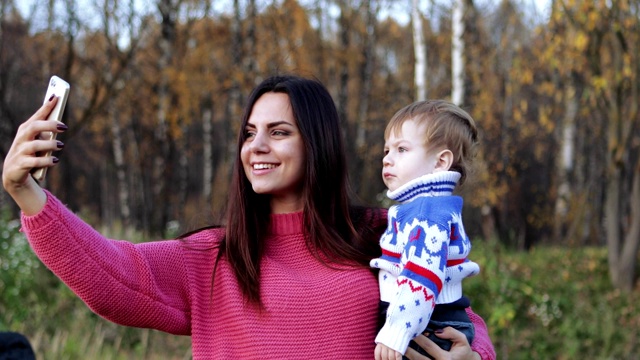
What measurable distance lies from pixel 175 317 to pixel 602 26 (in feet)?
24.3

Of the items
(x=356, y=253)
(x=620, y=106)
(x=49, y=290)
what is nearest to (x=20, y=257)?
(x=49, y=290)

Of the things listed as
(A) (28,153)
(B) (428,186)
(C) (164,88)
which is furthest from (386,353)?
(C) (164,88)

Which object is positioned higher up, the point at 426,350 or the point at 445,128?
the point at 445,128

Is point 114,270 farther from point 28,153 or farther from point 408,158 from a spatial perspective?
point 408,158

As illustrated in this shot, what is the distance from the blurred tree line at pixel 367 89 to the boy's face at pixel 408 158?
5455mm

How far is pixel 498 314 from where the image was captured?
7023 millimetres

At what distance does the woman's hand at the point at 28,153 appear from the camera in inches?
74.9

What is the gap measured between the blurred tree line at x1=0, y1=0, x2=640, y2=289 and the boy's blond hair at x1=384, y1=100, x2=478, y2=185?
5.43m

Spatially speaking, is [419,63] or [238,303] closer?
[238,303]

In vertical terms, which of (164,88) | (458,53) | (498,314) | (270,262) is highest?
(458,53)

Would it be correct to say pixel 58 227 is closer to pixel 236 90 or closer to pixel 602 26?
pixel 602 26

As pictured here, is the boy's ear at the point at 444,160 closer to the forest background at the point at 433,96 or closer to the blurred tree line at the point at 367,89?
the forest background at the point at 433,96

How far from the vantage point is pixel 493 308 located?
24.5 ft

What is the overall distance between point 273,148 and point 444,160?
1.87ft
